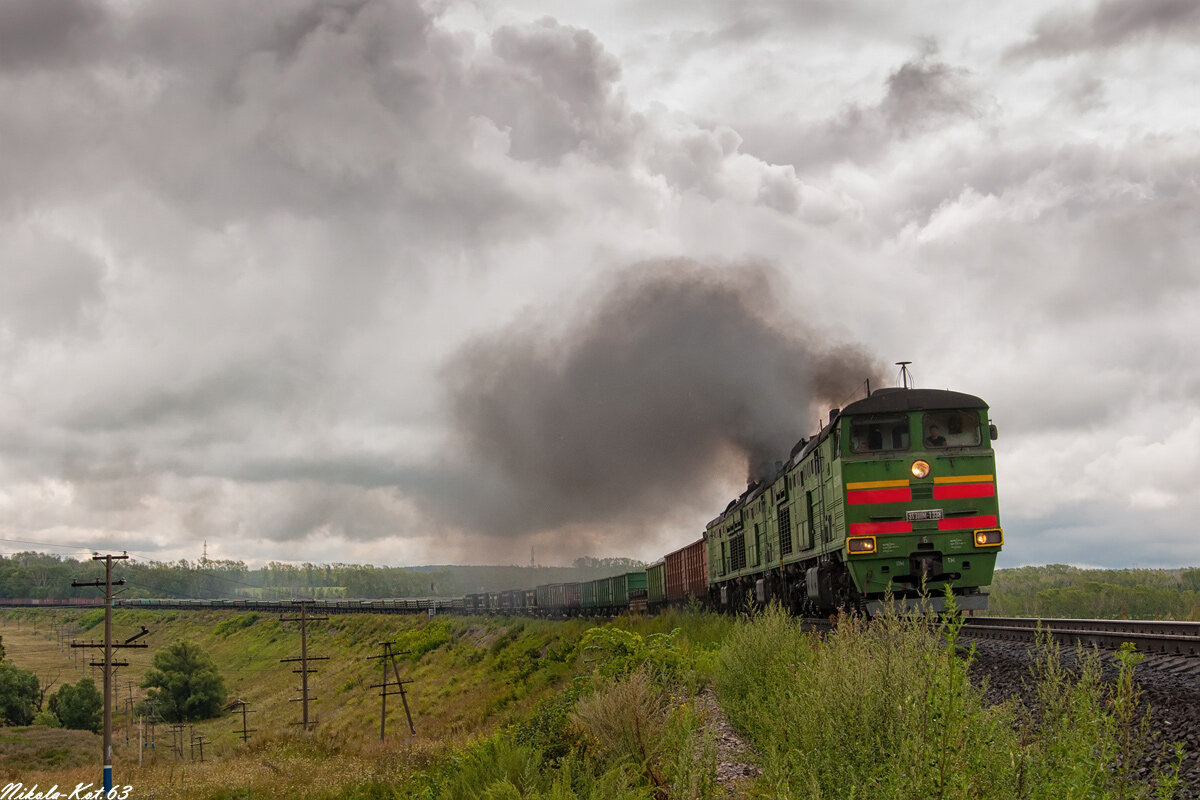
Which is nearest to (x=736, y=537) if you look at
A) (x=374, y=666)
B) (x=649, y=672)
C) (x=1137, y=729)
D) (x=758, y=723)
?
(x=649, y=672)

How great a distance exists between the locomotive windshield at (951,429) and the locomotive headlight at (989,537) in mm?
1759

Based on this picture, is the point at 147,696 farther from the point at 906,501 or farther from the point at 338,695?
the point at 906,501

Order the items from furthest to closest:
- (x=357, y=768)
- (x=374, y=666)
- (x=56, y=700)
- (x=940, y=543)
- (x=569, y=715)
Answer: (x=56, y=700), (x=374, y=666), (x=357, y=768), (x=940, y=543), (x=569, y=715)

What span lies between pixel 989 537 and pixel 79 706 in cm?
9301

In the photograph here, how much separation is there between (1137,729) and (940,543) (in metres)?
9.34

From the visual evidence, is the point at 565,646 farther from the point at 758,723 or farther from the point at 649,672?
the point at 758,723

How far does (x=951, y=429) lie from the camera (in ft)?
62.7

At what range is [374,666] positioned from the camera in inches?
3152

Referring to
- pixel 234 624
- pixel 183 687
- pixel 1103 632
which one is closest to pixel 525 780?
pixel 1103 632

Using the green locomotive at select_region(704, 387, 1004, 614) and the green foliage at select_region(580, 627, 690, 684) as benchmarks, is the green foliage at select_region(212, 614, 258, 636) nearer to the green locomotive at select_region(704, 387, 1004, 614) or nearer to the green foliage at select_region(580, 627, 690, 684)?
the green foliage at select_region(580, 627, 690, 684)

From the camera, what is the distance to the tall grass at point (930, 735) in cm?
609

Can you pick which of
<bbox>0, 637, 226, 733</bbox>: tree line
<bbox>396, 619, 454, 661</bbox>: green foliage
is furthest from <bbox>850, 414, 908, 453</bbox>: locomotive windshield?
<bbox>0, 637, 226, 733</bbox>: tree line

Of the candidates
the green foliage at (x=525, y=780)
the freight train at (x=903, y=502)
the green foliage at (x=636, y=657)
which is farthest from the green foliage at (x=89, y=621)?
the green foliage at (x=525, y=780)

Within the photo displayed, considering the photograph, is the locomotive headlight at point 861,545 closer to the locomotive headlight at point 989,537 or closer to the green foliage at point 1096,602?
the locomotive headlight at point 989,537
